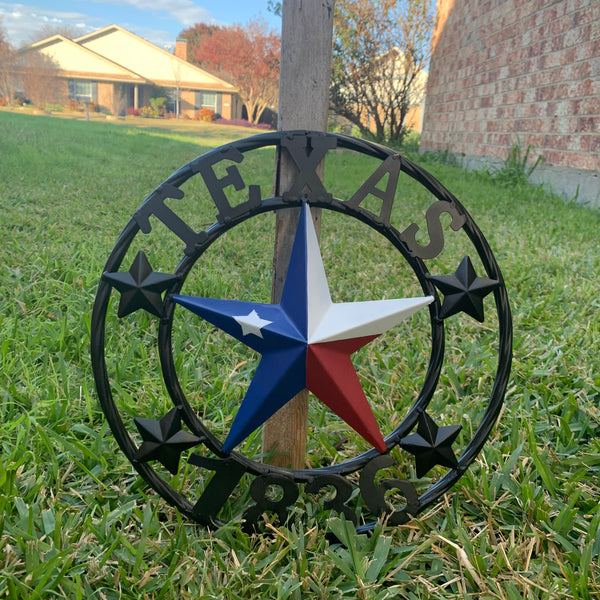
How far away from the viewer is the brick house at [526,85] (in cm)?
440

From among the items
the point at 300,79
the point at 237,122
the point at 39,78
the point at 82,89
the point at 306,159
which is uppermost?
the point at 39,78

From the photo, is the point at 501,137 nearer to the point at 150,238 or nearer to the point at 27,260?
the point at 150,238

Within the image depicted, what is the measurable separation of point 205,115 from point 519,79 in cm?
2268

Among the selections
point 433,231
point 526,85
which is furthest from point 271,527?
point 526,85

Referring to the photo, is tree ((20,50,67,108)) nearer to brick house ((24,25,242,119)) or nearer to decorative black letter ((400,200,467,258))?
brick house ((24,25,242,119))

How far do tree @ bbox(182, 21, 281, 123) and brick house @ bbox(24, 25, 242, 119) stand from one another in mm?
1042

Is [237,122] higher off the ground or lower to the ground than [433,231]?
Answer: higher

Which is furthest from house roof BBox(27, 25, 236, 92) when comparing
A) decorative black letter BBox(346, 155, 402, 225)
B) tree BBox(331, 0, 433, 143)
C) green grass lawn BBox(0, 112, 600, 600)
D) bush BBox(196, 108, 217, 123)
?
decorative black letter BBox(346, 155, 402, 225)

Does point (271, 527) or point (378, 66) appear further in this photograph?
point (378, 66)

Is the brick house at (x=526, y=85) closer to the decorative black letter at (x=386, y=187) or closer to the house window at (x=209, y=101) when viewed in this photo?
the decorative black letter at (x=386, y=187)

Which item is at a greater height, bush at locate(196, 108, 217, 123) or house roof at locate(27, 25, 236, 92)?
house roof at locate(27, 25, 236, 92)

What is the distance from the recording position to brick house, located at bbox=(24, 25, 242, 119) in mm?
23844

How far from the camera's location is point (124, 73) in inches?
966

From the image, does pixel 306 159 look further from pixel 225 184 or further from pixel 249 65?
pixel 249 65
